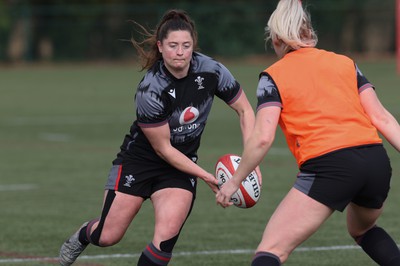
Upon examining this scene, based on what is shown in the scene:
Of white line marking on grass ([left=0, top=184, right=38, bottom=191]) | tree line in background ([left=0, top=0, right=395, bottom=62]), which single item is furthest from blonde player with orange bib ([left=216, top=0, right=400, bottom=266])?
tree line in background ([left=0, top=0, right=395, bottom=62])

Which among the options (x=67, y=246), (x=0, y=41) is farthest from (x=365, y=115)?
(x=0, y=41)

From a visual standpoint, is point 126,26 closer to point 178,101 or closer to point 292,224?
point 178,101

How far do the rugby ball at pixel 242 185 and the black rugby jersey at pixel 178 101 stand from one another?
1.16 ft

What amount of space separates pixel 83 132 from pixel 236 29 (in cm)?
2902

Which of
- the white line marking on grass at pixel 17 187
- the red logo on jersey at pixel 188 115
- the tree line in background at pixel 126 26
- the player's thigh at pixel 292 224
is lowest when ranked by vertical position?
the tree line in background at pixel 126 26

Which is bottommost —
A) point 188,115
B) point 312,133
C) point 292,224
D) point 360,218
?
point 360,218

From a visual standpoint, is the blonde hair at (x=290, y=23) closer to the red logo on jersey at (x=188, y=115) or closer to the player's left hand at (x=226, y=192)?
the player's left hand at (x=226, y=192)

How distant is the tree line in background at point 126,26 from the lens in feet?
162

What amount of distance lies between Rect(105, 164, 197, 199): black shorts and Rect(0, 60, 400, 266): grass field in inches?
49.7

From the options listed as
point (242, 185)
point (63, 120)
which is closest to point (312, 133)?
point (242, 185)

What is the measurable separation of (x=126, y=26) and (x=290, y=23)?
4403 cm

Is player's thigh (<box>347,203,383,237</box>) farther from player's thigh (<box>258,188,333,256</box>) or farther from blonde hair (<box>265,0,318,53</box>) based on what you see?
blonde hair (<box>265,0,318,53</box>)

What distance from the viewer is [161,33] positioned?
7.60 metres

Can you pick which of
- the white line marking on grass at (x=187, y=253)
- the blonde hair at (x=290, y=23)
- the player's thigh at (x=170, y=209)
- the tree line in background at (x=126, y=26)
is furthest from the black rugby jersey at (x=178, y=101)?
the tree line in background at (x=126, y=26)
